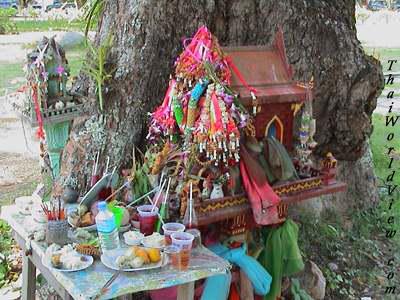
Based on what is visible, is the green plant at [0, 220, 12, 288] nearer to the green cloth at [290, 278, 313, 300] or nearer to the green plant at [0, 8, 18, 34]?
the green cloth at [290, 278, 313, 300]

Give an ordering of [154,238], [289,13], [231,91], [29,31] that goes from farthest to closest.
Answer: [29,31], [289,13], [231,91], [154,238]

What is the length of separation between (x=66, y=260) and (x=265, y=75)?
1398 millimetres

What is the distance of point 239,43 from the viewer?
12.5 feet

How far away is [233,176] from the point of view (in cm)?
282

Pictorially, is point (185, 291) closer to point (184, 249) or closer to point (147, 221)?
point (184, 249)

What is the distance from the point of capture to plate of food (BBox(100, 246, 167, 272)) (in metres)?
2.33

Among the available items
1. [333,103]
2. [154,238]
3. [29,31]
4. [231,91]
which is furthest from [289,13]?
[29,31]

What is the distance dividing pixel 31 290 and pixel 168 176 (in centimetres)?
91

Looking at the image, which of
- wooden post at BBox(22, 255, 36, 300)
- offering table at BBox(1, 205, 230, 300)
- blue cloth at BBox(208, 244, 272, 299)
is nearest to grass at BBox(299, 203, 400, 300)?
blue cloth at BBox(208, 244, 272, 299)

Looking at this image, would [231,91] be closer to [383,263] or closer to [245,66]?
[245,66]

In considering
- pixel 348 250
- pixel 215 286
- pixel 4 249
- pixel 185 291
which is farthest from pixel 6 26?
pixel 185 291

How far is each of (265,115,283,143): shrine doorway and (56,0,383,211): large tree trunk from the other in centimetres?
69

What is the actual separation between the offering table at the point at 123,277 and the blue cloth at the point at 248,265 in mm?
389

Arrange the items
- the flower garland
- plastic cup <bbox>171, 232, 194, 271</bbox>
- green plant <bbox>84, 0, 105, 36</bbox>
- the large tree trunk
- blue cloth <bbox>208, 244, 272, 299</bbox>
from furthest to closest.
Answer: green plant <bbox>84, 0, 105, 36</bbox> → the large tree trunk → blue cloth <bbox>208, 244, 272, 299</bbox> → the flower garland → plastic cup <bbox>171, 232, 194, 271</bbox>
